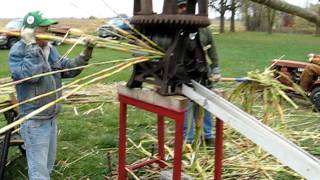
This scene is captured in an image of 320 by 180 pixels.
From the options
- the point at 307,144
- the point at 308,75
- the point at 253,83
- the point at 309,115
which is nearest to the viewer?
the point at 253,83

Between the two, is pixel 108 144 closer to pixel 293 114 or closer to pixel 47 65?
pixel 47 65

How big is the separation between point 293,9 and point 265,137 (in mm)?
1396

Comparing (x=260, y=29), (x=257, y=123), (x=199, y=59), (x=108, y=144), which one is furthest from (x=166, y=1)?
(x=260, y=29)

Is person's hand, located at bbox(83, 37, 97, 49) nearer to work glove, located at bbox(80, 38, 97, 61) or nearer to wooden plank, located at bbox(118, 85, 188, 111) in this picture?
work glove, located at bbox(80, 38, 97, 61)

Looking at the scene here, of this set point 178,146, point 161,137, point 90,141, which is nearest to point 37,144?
point 178,146

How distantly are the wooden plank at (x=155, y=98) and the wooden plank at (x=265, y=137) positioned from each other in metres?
0.10

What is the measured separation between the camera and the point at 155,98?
11.2ft

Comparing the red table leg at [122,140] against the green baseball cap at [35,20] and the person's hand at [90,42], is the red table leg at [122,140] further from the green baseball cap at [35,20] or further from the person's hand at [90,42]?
the green baseball cap at [35,20]

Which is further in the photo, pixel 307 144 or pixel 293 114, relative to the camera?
pixel 293 114

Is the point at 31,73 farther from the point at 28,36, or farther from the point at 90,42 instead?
the point at 90,42

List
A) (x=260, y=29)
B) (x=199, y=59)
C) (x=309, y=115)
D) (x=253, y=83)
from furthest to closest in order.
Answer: (x=260, y=29) < (x=309, y=115) < (x=253, y=83) < (x=199, y=59)

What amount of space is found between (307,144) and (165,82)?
2.82 metres

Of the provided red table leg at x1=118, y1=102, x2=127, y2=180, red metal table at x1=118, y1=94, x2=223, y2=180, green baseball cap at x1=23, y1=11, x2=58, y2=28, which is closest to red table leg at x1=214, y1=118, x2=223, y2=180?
red metal table at x1=118, y1=94, x2=223, y2=180

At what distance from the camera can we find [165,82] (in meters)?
3.32
